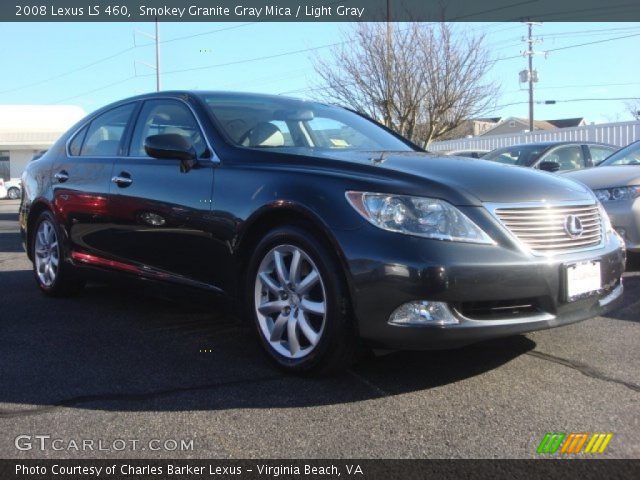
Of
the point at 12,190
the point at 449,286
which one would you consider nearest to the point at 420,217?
the point at 449,286

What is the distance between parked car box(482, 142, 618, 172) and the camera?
9359 millimetres

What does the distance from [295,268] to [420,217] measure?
71 centimetres

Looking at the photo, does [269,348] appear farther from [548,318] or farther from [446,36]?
[446,36]

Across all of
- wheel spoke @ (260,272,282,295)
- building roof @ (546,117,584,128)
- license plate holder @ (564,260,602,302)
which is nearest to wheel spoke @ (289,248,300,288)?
→ wheel spoke @ (260,272,282,295)

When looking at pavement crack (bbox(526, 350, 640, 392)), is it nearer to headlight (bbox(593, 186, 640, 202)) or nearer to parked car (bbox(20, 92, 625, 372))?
parked car (bbox(20, 92, 625, 372))

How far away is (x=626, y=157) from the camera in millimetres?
7227

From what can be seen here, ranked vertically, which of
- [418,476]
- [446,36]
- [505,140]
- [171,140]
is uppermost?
[446,36]

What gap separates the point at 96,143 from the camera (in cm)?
511

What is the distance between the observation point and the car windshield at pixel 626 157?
7141 millimetres

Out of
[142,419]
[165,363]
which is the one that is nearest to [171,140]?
[165,363]

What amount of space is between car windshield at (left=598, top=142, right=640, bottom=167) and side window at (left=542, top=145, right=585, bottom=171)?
196 centimetres

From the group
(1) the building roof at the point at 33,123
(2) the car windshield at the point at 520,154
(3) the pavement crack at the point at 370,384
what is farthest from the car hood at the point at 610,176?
(1) the building roof at the point at 33,123

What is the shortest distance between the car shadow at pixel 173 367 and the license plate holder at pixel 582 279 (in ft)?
1.91

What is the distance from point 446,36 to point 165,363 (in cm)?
2109
